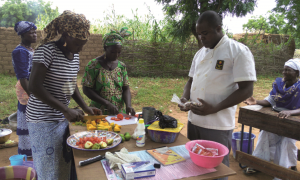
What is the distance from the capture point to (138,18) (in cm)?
1192

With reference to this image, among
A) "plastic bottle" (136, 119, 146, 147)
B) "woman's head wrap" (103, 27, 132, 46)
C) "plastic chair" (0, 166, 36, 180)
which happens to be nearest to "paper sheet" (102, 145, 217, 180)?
"plastic bottle" (136, 119, 146, 147)

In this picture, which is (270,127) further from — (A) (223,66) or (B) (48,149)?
(B) (48,149)

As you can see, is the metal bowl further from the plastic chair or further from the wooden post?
the wooden post

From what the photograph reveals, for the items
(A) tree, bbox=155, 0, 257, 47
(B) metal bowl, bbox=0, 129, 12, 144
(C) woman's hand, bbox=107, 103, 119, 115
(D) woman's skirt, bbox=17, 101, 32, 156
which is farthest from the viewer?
(A) tree, bbox=155, 0, 257, 47

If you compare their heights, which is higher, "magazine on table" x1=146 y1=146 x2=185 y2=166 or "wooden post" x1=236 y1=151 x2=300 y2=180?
"magazine on table" x1=146 y1=146 x2=185 y2=166

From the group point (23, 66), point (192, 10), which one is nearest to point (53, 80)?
point (23, 66)

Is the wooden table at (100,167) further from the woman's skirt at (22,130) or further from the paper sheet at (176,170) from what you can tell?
the woman's skirt at (22,130)

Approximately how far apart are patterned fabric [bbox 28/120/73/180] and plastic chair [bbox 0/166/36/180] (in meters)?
0.22

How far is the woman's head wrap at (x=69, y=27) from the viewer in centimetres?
178

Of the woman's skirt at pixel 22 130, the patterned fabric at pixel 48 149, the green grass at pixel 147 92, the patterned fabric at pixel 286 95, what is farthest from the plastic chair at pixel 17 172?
the green grass at pixel 147 92

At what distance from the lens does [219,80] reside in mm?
1837

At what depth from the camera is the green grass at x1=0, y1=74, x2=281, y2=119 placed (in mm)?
6119

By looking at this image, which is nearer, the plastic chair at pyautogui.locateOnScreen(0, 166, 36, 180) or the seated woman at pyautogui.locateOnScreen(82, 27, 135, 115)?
the plastic chair at pyautogui.locateOnScreen(0, 166, 36, 180)

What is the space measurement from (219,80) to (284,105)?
2.02 m
